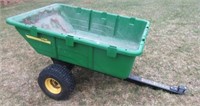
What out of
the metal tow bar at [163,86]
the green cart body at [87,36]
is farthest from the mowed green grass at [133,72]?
the green cart body at [87,36]

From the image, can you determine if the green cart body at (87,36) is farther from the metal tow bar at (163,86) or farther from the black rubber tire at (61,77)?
the metal tow bar at (163,86)

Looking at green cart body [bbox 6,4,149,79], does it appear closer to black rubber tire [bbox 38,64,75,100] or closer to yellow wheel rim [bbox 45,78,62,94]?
black rubber tire [bbox 38,64,75,100]

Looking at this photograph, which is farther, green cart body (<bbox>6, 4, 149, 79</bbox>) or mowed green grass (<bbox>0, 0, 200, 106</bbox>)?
mowed green grass (<bbox>0, 0, 200, 106</bbox>)

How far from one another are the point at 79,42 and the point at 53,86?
2.51ft

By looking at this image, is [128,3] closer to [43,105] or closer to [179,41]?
[179,41]

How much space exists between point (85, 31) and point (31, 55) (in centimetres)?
105

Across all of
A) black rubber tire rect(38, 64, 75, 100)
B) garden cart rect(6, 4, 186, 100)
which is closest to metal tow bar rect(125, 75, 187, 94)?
garden cart rect(6, 4, 186, 100)

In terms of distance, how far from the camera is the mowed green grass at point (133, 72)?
295 cm

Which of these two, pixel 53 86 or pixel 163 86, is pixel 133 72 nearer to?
pixel 163 86

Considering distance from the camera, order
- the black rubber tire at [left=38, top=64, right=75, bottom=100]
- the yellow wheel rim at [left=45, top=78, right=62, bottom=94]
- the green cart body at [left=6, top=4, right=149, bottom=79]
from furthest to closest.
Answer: the yellow wheel rim at [left=45, top=78, right=62, bottom=94] < the black rubber tire at [left=38, top=64, right=75, bottom=100] < the green cart body at [left=6, top=4, right=149, bottom=79]

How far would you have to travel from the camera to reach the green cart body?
2.46 meters

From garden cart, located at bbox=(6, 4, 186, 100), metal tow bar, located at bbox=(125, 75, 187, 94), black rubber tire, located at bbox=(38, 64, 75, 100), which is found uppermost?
garden cart, located at bbox=(6, 4, 186, 100)

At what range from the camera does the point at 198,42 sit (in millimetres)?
4363

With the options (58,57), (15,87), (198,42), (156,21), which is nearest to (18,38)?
(15,87)
